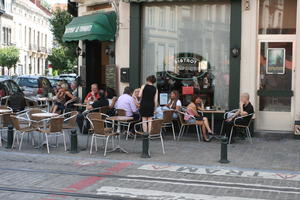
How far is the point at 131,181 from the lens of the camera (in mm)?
7812

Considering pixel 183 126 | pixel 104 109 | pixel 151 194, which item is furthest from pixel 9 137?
pixel 151 194

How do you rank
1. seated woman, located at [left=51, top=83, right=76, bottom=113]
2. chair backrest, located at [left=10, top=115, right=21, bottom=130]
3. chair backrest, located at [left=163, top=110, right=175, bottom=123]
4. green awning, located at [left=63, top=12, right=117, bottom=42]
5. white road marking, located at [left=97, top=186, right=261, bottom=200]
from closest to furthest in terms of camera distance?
1. white road marking, located at [left=97, top=186, right=261, bottom=200]
2. chair backrest, located at [left=10, top=115, right=21, bottom=130]
3. chair backrest, located at [left=163, top=110, right=175, bottom=123]
4. green awning, located at [left=63, top=12, right=117, bottom=42]
5. seated woman, located at [left=51, top=83, right=76, bottom=113]

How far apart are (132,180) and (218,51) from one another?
6.56 meters

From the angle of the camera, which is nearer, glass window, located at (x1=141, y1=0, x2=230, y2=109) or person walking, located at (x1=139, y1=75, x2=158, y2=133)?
person walking, located at (x1=139, y1=75, x2=158, y2=133)

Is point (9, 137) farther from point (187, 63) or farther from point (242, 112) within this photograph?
point (242, 112)

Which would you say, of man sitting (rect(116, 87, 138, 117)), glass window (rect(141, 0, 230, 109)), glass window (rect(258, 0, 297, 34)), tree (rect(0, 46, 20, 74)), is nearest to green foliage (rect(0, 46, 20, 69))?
tree (rect(0, 46, 20, 74))

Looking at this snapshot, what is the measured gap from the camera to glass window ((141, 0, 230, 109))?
13.4m

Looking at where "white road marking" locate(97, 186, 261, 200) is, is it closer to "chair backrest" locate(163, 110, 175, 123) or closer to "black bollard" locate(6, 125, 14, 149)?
"black bollard" locate(6, 125, 14, 149)

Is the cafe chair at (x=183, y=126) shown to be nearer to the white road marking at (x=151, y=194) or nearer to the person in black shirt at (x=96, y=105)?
the person in black shirt at (x=96, y=105)

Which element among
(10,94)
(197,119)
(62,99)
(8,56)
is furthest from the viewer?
(8,56)

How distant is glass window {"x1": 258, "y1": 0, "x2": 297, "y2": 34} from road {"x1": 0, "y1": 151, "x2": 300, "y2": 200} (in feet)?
17.9

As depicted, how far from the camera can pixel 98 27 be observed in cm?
1411

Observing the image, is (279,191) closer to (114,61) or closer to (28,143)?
(28,143)

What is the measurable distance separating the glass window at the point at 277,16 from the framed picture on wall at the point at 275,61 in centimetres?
52
